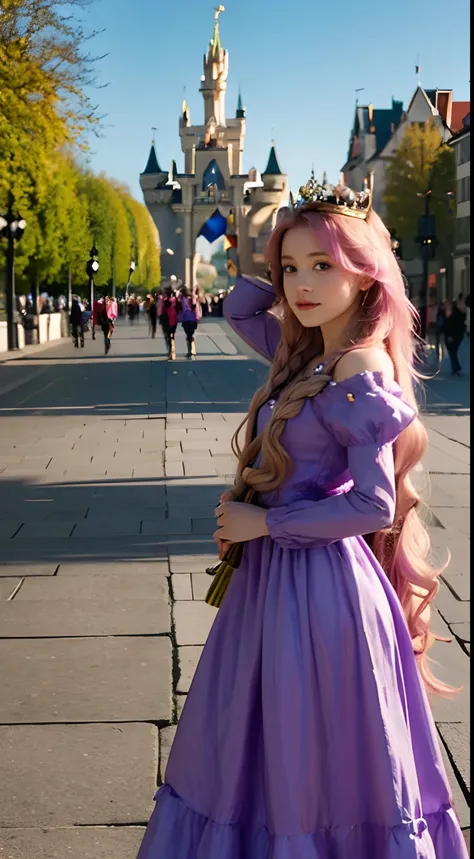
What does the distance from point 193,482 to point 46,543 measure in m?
2.57

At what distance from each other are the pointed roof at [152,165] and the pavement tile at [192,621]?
123 meters

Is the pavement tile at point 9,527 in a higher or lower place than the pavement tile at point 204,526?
lower

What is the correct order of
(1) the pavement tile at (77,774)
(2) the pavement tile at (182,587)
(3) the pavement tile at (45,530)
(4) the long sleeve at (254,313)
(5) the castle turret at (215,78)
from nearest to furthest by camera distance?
(4) the long sleeve at (254,313) → (1) the pavement tile at (77,774) → (2) the pavement tile at (182,587) → (3) the pavement tile at (45,530) → (5) the castle turret at (215,78)

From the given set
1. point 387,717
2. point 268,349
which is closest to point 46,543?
point 268,349

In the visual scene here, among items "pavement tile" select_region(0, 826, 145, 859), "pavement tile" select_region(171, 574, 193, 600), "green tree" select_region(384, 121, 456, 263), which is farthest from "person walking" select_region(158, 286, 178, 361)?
"green tree" select_region(384, 121, 456, 263)

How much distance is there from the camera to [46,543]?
7.35 metres

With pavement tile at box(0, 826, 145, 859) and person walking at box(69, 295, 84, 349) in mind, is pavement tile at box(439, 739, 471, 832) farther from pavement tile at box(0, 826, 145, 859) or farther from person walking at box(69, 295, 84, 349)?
person walking at box(69, 295, 84, 349)

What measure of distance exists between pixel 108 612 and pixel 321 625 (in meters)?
3.30

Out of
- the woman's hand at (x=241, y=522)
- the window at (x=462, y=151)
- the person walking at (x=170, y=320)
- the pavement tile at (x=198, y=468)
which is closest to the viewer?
the woman's hand at (x=241, y=522)

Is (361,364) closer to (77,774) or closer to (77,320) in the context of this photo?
(77,774)

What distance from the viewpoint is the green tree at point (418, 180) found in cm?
5953

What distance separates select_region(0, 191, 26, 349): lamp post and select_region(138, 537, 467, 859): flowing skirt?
2888cm

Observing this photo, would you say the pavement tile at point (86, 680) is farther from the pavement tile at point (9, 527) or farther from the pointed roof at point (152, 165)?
the pointed roof at point (152, 165)

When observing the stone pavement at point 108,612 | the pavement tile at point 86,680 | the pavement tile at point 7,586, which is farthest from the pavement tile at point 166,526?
the pavement tile at point 86,680
